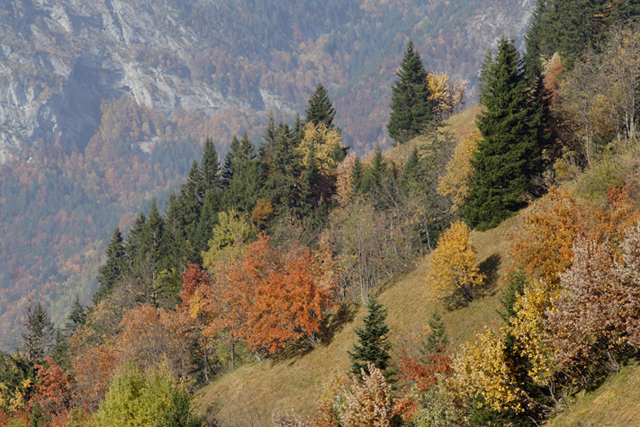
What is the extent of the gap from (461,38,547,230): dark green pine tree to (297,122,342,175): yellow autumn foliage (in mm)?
41829

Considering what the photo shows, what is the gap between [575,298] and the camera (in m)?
17.7

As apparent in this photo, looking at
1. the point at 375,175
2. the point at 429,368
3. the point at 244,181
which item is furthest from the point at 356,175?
the point at 429,368

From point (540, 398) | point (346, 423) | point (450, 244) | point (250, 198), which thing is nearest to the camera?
point (540, 398)

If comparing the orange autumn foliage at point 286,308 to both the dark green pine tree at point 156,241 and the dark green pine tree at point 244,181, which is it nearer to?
the dark green pine tree at point 244,181

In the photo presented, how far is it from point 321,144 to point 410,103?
63.9 ft

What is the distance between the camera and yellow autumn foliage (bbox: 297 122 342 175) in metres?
87.0

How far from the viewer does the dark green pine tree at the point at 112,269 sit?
321ft

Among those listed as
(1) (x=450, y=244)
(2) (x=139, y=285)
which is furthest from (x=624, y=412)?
(2) (x=139, y=285)

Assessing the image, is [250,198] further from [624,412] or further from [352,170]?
[624,412]

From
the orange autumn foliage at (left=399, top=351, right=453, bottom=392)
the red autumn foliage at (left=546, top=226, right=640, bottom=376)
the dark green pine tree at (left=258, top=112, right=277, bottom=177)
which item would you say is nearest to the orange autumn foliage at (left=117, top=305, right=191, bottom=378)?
the orange autumn foliage at (left=399, top=351, right=453, bottom=392)

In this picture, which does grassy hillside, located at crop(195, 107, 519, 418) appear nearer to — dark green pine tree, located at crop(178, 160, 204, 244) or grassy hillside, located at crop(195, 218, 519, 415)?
grassy hillside, located at crop(195, 218, 519, 415)

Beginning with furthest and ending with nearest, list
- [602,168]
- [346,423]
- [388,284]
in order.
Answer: [388,284] → [602,168] → [346,423]

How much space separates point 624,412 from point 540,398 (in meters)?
3.79

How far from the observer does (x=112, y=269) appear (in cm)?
10319
